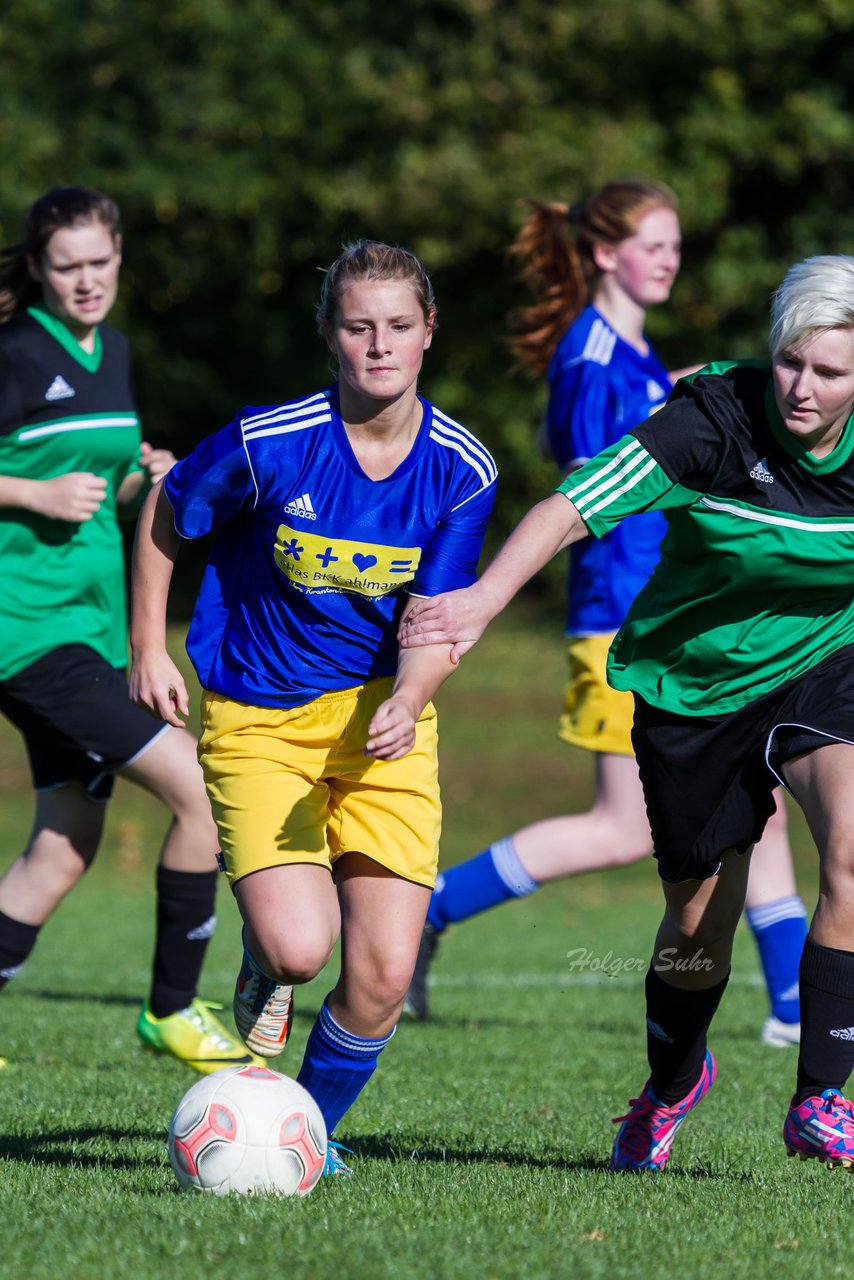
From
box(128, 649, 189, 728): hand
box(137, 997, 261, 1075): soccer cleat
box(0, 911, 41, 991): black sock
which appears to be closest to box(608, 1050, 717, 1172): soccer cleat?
box(128, 649, 189, 728): hand

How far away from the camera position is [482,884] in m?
6.28

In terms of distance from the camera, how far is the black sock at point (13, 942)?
5.64 meters

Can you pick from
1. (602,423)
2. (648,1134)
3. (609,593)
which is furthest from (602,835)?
(648,1134)

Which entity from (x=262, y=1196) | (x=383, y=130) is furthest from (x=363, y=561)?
(x=383, y=130)

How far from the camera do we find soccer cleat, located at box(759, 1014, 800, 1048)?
20.1 ft

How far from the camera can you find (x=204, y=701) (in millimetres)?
4156

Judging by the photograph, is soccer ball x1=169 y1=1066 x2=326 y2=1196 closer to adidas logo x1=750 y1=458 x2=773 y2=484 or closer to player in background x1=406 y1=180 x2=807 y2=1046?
adidas logo x1=750 y1=458 x2=773 y2=484

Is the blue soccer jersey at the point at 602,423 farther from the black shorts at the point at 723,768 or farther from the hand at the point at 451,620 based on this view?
the hand at the point at 451,620

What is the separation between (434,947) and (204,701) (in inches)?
105

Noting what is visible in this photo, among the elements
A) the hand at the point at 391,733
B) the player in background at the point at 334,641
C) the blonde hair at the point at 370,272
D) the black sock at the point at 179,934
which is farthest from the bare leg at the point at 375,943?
the black sock at the point at 179,934

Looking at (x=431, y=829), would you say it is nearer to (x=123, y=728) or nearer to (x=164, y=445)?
(x=123, y=728)

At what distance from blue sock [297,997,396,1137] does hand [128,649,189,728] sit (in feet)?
2.57

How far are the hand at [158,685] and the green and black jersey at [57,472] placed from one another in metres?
1.57

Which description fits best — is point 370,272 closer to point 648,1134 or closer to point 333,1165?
point 333,1165
